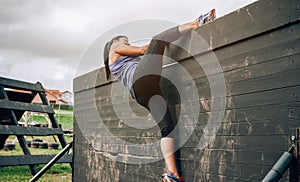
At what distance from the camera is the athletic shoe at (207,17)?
291 centimetres

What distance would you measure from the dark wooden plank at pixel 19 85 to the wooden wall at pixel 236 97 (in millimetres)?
3600

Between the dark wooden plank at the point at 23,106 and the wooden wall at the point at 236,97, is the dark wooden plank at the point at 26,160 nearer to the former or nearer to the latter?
the dark wooden plank at the point at 23,106

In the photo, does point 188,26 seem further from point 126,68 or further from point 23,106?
point 23,106

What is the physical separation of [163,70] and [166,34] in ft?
1.16

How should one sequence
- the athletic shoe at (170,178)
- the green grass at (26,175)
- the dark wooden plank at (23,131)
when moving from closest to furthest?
the athletic shoe at (170,178)
the dark wooden plank at (23,131)
the green grass at (26,175)

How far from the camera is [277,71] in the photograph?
7.25 ft

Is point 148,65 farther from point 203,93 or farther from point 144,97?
point 203,93

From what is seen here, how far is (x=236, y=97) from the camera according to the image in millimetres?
2521

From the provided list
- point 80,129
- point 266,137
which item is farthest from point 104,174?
point 266,137

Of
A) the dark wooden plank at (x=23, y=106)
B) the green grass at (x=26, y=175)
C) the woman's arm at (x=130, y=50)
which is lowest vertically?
the green grass at (x=26, y=175)

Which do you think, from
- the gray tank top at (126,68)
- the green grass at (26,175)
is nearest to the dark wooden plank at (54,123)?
the green grass at (26,175)

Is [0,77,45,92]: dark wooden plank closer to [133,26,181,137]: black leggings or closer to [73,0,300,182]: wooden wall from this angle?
[73,0,300,182]: wooden wall

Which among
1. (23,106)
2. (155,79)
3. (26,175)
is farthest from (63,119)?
(155,79)

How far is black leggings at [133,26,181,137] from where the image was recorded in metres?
3.10
